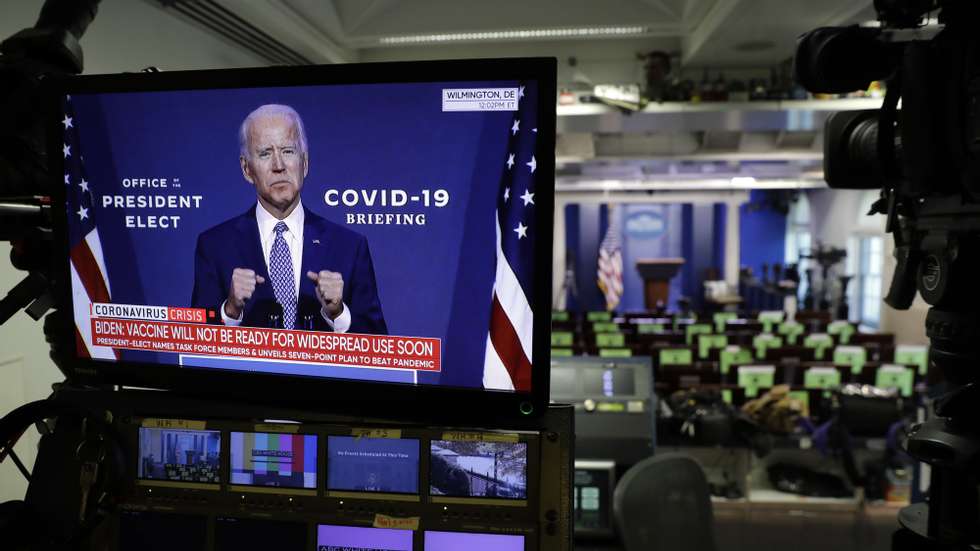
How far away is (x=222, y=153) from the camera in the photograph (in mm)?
1194

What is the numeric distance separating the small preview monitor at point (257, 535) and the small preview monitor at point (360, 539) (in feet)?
0.13

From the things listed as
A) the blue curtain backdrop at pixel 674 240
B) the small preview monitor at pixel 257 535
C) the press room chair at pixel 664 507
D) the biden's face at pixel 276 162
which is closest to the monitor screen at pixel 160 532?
the small preview monitor at pixel 257 535

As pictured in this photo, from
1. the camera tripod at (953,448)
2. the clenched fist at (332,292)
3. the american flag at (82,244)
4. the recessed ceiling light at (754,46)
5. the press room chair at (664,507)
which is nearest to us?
the clenched fist at (332,292)

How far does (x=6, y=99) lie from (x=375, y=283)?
0.88m

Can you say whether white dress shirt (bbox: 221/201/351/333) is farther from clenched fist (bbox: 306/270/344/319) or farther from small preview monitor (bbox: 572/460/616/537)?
small preview monitor (bbox: 572/460/616/537)

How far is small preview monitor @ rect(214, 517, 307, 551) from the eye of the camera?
1.24 m

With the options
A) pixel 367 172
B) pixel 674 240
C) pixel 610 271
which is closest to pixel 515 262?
pixel 367 172

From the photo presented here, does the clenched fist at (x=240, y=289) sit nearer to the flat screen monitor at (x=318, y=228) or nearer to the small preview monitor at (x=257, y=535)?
the flat screen monitor at (x=318, y=228)

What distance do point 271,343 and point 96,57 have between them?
13.0 ft

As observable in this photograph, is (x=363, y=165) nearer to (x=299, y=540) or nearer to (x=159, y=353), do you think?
(x=159, y=353)

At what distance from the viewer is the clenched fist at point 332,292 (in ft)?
3.82

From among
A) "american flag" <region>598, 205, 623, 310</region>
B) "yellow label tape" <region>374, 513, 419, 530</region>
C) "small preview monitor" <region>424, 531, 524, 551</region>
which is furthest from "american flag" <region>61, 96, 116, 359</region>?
"american flag" <region>598, 205, 623, 310</region>

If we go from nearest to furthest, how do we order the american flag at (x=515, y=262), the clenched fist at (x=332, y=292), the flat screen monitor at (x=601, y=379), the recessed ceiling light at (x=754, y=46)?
the american flag at (x=515, y=262) < the clenched fist at (x=332, y=292) < the flat screen monitor at (x=601, y=379) < the recessed ceiling light at (x=754, y=46)

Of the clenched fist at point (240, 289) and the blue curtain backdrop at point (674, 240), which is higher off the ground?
the blue curtain backdrop at point (674, 240)
